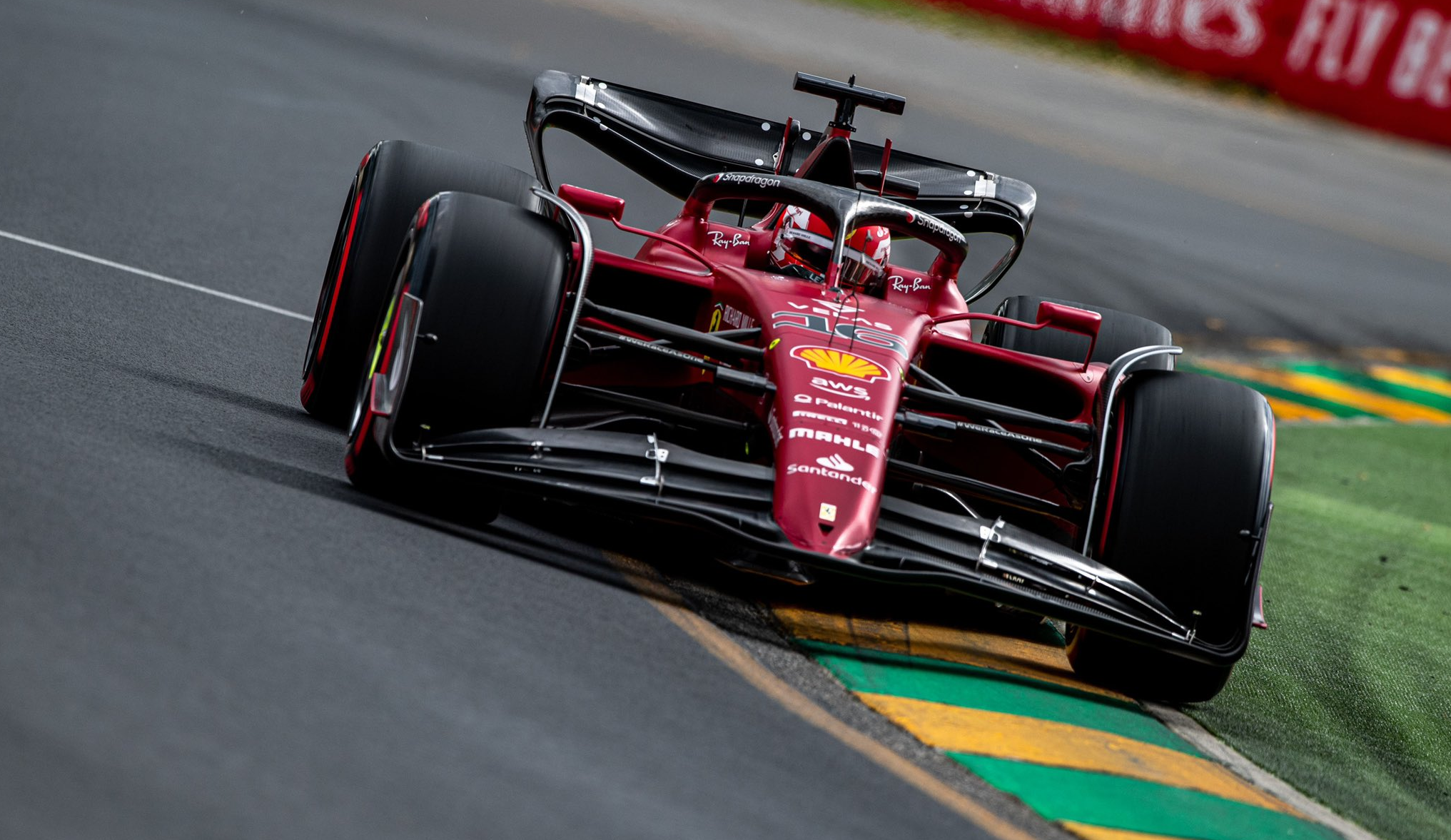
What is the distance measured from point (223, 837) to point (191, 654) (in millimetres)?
687

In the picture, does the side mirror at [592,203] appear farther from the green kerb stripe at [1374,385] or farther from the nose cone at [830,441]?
the green kerb stripe at [1374,385]

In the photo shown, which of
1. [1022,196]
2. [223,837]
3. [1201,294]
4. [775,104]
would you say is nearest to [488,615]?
[223,837]

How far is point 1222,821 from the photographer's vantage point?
3.96 meters

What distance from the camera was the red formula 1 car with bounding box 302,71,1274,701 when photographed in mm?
4426

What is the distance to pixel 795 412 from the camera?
4.62 m

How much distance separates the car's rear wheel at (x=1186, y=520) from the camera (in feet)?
15.3

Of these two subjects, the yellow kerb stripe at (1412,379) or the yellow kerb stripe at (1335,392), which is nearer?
the yellow kerb stripe at (1335,392)

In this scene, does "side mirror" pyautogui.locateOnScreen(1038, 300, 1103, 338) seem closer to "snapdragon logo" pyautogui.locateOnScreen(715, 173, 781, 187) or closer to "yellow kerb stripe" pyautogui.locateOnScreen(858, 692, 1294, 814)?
"snapdragon logo" pyautogui.locateOnScreen(715, 173, 781, 187)

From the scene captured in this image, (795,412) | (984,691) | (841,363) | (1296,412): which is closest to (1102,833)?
(984,691)

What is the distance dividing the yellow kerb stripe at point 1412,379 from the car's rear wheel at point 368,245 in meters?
10.6

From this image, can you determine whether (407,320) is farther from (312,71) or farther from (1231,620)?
(312,71)

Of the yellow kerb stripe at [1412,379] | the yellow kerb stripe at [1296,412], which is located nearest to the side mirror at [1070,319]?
the yellow kerb stripe at [1296,412]

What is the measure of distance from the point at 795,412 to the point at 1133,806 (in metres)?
1.39

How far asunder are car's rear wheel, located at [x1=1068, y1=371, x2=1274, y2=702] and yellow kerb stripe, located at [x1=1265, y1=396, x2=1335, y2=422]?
7086mm
